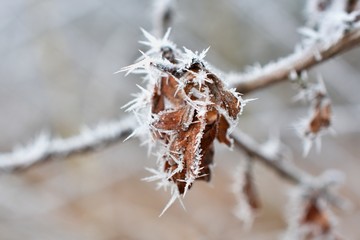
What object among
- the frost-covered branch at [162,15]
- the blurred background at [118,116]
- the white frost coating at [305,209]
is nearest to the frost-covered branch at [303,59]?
the frost-covered branch at [162,15]

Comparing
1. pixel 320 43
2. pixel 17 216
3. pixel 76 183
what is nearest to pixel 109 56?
pixel 76 183

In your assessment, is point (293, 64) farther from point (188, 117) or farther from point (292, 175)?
point (292, 175)

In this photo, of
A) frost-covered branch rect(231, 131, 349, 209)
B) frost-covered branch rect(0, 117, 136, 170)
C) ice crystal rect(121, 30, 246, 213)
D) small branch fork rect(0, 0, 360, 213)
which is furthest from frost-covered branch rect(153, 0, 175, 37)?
ice crystal rect(121, 30, 246, 213)

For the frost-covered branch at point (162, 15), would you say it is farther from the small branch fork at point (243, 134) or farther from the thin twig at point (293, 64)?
the thin twig at point (293, 64)

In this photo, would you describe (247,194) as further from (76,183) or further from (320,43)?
(76,183)

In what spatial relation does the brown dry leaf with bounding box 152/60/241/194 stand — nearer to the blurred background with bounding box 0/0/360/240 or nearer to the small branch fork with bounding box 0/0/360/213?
the small branch fork with bounding box 0/0/360/213

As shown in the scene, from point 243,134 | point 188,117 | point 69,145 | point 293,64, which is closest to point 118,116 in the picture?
point 69,145

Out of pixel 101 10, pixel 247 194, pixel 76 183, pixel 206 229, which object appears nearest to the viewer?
pixel 247 194
